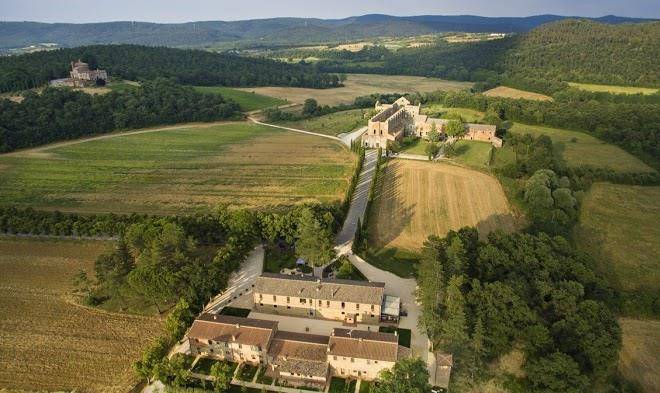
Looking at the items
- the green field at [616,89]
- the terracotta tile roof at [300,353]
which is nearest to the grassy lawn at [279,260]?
the terracotta tile roof at [300,353]

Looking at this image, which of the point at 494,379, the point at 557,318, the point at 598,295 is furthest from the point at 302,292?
the point at 598,295

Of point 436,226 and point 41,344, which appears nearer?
point 41,344

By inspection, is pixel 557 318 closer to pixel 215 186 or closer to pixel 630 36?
pixel 215 186

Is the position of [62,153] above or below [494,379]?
above

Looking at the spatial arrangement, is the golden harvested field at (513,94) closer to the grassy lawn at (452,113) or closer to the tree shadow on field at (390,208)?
the grassy lawn at (452,113)

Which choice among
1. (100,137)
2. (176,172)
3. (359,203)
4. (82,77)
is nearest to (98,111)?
(100,137)

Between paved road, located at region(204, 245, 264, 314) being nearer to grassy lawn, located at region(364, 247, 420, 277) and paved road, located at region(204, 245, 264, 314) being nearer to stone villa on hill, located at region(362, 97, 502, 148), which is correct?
grassy lawn, located at region(364, 247, 420, 277)
